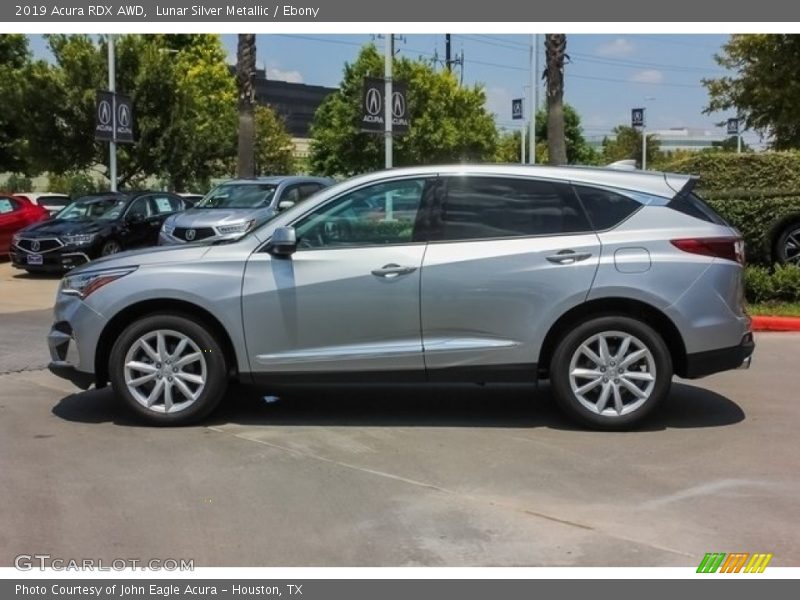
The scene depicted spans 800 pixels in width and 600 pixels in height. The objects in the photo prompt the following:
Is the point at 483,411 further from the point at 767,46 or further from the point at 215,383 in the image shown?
the point at 767,46

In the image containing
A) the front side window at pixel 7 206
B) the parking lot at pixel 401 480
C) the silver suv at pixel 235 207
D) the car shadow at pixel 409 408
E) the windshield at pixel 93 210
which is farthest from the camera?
the front side window at pixel 7 206

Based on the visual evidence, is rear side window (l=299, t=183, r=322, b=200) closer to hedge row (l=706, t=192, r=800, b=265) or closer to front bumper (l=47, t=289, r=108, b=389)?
hedge row (l=706, t=192, r=800, b=265)

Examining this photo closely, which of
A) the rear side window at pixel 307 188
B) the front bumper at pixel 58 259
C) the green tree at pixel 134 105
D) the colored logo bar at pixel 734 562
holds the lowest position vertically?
the colored logo bar at pixel 734 562

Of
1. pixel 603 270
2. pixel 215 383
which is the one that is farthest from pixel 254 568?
pixel 603 270

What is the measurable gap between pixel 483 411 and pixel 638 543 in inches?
98.8

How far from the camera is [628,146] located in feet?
234

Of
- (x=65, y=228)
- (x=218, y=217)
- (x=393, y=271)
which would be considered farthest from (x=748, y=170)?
(x=65, y=228)

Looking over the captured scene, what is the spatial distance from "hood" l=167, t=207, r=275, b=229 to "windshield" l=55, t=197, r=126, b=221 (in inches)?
84.4

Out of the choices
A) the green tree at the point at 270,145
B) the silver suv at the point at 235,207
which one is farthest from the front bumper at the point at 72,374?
the green tree at the point at 270,145

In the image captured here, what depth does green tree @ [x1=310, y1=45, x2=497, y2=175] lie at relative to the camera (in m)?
43.0

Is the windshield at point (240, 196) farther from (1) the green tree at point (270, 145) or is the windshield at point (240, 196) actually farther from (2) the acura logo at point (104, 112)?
(1) the green tree at point (270, 145)

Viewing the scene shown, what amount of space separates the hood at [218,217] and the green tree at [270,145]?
38531 millimetres

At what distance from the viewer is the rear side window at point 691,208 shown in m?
5.86

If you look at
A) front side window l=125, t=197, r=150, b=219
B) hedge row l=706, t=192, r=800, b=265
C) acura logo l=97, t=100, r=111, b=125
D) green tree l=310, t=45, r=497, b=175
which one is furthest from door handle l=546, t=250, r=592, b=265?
green tree l=310, t=45, r=497, b=175
